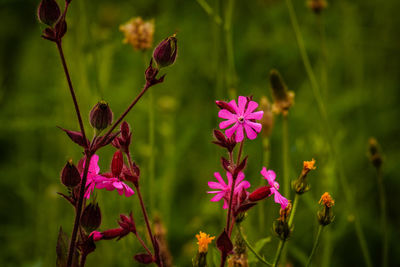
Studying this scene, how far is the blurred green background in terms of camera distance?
5.35 feet

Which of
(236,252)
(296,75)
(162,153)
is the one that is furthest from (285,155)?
(296,75)

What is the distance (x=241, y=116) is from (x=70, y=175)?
28cm

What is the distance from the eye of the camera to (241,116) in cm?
75

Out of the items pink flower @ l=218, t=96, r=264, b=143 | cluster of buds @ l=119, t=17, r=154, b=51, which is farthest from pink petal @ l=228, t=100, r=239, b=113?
cluster of buds @ l=119, t=17, r=154, b=51

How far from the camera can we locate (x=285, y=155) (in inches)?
48.4

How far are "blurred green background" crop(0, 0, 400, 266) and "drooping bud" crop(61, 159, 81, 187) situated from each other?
649 mm

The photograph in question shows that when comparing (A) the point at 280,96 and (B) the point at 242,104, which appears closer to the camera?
(B) the point at 242,104

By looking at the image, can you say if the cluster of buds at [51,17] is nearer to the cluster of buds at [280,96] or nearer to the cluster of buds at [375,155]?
the cluster of buds at [280,96]

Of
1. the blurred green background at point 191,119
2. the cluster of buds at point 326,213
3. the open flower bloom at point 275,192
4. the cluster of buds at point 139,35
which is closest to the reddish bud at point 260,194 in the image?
the open flower bloom at point 275,192

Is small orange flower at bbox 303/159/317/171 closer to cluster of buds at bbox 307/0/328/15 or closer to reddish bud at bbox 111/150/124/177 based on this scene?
reddish bud at bbox 111/150/124/177

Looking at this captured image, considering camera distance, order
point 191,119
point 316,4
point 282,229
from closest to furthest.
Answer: point 282,229 < point 316,4 < point 191,119

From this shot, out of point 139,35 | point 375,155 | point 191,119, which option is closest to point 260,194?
point 375,155

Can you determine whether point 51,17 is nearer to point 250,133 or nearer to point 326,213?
point 250,133

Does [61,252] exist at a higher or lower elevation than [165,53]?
lower
